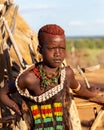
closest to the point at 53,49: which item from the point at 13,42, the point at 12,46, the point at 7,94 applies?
the point at 7,94

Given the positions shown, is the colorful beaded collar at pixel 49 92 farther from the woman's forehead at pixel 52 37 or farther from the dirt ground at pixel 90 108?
the dirt ground at pixel 90 108

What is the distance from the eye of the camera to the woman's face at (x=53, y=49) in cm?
324

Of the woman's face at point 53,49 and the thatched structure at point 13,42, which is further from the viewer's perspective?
the thatched structure at point 13,42

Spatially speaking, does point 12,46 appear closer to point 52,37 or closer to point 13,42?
point 13,42

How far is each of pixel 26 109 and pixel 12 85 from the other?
202 mm

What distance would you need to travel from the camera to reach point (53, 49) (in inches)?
128

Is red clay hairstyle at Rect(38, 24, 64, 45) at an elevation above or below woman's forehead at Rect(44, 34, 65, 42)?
above

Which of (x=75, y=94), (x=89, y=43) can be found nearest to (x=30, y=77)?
(x=75, y=94)

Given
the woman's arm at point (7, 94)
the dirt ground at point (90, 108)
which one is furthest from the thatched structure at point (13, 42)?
the woman's arm at point (7, 94)

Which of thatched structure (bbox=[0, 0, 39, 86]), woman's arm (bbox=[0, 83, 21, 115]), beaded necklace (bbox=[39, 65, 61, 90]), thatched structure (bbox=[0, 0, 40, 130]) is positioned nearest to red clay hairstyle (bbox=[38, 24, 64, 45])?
beaded necklace (bbox=[39, 65, 61, 90])

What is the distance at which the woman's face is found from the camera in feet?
10.6

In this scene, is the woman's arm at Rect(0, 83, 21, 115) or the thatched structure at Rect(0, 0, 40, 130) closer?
the woman's arm at Rect(0, 83, 21, 115)

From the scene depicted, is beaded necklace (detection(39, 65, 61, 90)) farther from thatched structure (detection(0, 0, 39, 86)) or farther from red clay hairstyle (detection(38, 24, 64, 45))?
thatched structure (detection(0, 0, 39, 86))

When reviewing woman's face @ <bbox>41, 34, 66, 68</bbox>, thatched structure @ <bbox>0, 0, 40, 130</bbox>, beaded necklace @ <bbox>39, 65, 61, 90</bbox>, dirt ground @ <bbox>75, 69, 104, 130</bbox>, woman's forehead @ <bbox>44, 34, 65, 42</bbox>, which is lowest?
dirt ground @ <bbox>75, 69, 104, 130</bbox>
